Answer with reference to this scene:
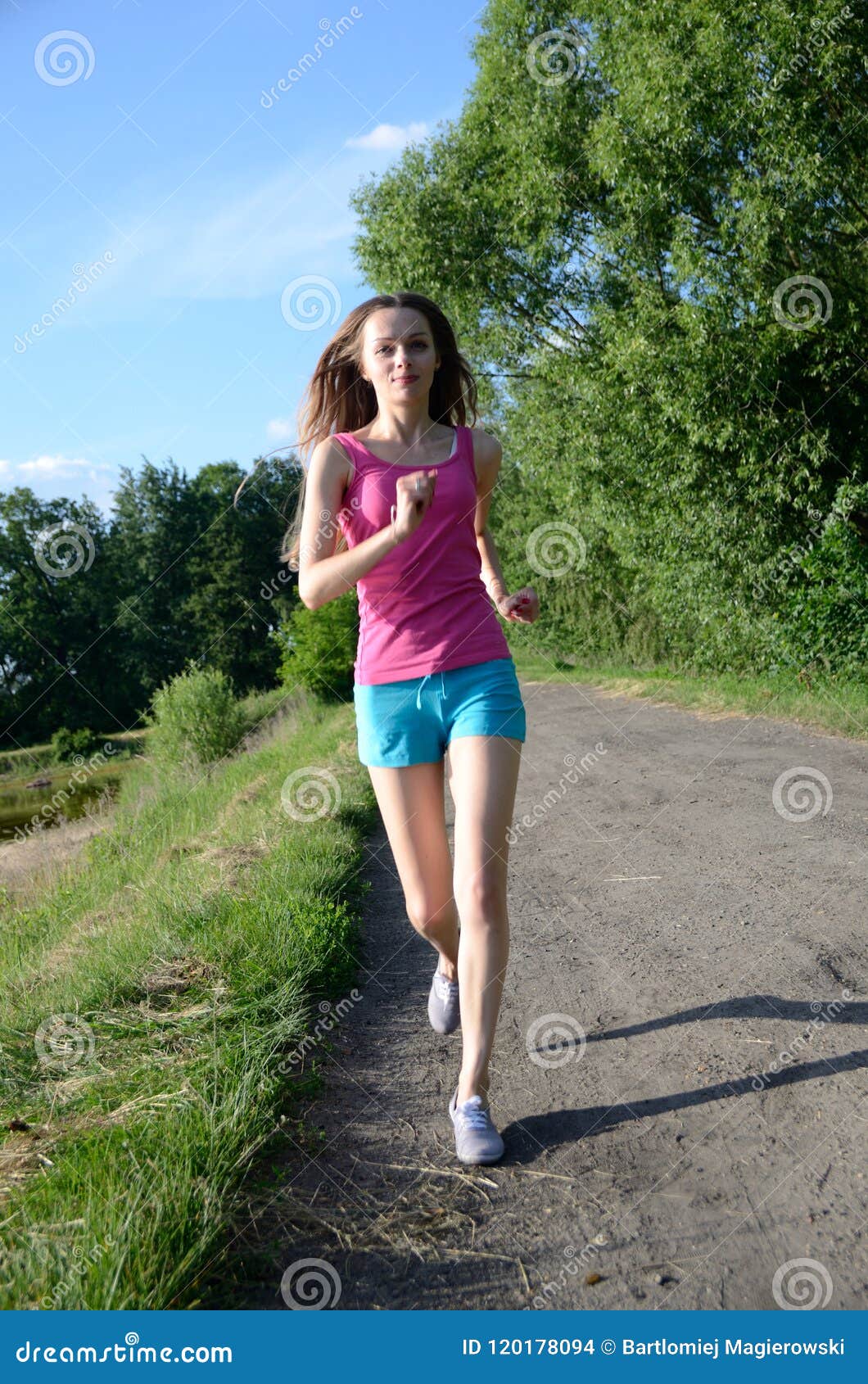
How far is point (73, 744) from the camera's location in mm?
35531

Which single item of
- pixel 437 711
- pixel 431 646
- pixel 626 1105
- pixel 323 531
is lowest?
pixel 626 1105

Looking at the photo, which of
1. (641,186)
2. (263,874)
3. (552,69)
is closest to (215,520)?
(552,69)

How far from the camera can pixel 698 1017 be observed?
11.5ft

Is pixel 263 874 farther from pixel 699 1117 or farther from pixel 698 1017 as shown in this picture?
pixel 699 1117

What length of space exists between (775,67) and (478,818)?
11.2 metres

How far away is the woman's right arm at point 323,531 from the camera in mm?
3033

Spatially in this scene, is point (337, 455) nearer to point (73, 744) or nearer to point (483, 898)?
point (483, 898)

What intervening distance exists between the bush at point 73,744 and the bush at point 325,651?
9650mm

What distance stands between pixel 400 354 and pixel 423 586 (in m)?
0.79

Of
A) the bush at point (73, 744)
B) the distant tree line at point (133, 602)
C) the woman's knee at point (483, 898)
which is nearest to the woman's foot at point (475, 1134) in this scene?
the woman's knee at point (483, 898)

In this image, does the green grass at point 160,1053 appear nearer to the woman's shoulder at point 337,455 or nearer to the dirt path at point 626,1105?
the dirt path at point 626,1105

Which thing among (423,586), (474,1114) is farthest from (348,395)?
(474,1114)

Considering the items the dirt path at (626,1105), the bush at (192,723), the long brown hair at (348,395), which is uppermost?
the long brown hair at (348,395)

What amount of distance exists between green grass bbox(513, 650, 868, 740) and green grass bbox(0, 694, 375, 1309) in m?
5.17
